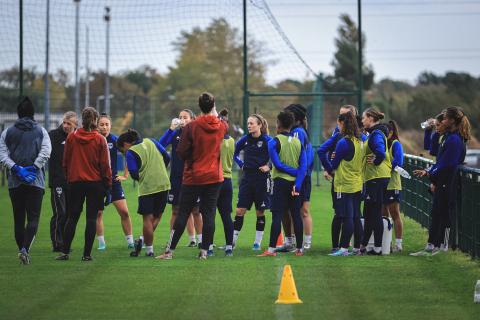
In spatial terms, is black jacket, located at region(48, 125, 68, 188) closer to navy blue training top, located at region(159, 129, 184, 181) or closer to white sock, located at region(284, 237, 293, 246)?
navy blue training top, located at region(159, 129, 184, 181)

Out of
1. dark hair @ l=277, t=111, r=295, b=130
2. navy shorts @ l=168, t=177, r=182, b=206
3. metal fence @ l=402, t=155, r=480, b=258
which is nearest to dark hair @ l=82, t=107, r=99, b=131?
navy shorts @ l=168, t=177, r=182, b=206

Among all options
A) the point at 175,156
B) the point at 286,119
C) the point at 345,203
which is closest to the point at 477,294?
the point at 345,203

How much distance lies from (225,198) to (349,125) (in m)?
1.87

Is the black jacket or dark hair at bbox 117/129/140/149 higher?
dark hair at bbox 117/129/140/149

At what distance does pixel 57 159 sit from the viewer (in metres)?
14.9

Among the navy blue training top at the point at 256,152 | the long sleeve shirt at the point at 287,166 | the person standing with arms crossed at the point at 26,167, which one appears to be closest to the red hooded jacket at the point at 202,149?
the long sleeve shirt at the point at 287,166

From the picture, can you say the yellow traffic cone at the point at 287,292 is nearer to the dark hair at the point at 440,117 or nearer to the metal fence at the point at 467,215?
the metal fence at the point at 467,215

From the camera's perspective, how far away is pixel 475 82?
63344mm

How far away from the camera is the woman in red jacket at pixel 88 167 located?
44.1 ft

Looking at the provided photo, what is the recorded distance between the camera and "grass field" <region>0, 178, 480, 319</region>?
32.8 feet

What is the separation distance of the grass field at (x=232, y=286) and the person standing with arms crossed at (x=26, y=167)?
0.45 m

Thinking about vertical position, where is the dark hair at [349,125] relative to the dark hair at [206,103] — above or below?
below

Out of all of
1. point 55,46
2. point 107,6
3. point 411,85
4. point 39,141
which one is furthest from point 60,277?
point 411,85

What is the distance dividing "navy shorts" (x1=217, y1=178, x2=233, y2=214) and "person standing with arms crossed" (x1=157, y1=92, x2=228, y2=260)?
32.3 inches
